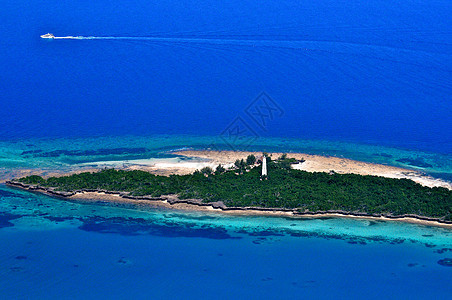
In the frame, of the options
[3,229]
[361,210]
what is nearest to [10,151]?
[3,229]

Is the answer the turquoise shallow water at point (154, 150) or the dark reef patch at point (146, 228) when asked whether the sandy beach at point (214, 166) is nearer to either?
the turquoise shallow water at point (154, 150)

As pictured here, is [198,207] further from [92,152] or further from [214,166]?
[92,152]

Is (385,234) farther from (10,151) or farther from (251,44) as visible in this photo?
(251,44)

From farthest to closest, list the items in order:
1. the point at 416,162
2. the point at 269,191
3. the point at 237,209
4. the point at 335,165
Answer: the point at 416,162 → the point at 335,165 → the point at 269,191 → the point at 237,209

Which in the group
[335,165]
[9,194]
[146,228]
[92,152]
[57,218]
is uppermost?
[92,152]

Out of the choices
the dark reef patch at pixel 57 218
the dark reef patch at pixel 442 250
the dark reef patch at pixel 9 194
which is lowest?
the dark reef patch at pixel 442 250

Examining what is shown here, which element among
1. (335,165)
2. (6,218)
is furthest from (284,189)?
(6,218)

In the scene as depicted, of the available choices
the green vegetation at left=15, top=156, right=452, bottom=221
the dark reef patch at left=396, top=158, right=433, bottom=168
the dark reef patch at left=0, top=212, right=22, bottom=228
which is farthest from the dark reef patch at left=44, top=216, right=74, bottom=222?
the dark reef patch at left=396, top=158, right=433, bottom=168

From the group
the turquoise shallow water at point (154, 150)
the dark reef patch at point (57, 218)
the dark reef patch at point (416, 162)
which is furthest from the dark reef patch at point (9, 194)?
the dark reef patch at point (416, 162)
